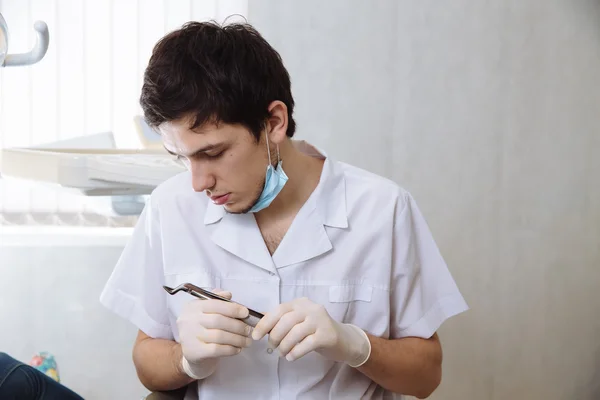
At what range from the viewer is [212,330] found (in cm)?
118

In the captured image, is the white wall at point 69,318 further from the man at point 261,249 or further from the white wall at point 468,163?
the man at point 261,249

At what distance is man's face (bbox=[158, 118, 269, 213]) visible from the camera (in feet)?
4.09

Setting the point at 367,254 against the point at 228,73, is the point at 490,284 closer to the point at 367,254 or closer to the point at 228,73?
the point at 367,254

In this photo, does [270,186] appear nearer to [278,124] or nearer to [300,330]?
[278,124]

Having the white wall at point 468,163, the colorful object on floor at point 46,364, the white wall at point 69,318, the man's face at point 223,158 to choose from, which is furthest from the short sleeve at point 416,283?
the colorful object on floor at point 46,364

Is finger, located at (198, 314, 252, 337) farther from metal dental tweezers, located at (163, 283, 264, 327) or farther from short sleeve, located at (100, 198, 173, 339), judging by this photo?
short sleeve, located at (100, 198, 173, 339)

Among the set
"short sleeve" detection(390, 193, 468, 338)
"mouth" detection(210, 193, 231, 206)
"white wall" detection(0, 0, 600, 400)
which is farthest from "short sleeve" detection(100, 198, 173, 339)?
"white wall" detection(0, 0, 600, 400)

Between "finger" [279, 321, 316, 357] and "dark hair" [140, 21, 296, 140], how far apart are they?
1.18ft

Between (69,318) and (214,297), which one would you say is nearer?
(214,297)

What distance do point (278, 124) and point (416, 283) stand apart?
1.35 feet

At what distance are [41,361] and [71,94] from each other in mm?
969

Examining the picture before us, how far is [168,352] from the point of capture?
136cm

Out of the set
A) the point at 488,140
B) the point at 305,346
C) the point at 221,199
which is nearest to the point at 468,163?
the point at 488,140

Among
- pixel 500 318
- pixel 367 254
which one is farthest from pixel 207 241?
pixel 500 318
